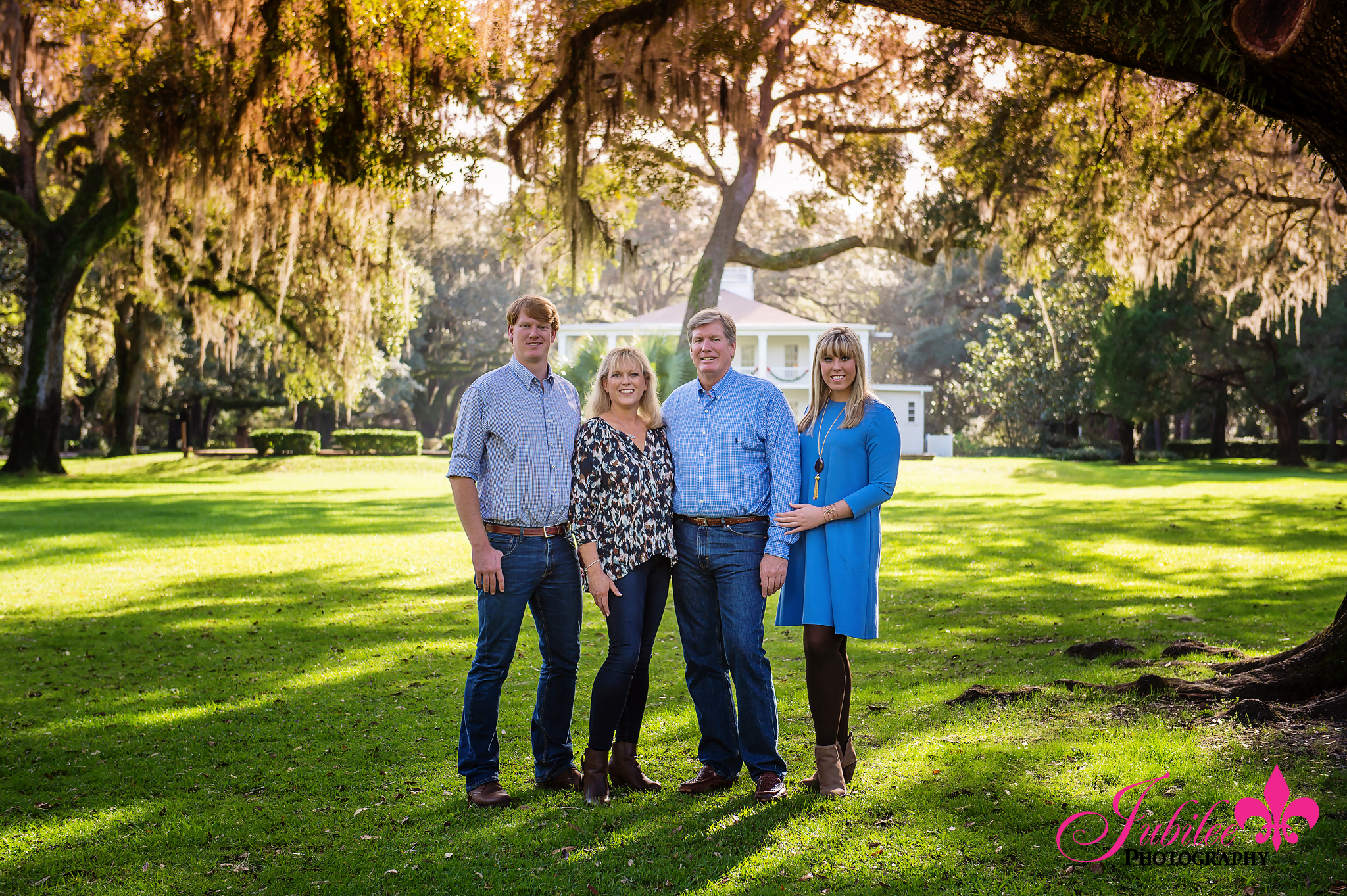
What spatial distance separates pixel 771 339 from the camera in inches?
1730

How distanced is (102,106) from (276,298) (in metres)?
9.94

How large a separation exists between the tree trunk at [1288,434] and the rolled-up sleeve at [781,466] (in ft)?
119

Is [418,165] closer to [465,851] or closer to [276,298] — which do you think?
[465,851]

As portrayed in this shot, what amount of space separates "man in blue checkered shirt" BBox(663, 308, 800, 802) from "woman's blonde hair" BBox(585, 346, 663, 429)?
0.12 m

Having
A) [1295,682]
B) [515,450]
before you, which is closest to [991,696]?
[1295,682]

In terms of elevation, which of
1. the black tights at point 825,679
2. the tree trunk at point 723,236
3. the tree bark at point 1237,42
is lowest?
the black tights at point 825,679

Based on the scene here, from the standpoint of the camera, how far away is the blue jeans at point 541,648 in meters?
4.16

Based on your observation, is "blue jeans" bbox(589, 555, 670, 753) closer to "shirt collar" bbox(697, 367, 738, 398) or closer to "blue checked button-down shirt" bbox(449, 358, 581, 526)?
"blue checked button-down shirt" bbox(449, 358, 581, 526)

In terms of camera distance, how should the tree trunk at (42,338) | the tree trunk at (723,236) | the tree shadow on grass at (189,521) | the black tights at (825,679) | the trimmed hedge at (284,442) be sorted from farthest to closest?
the trimmed hedge at (284,442), the tree trunk at (42,338), the tree trunk at (723,236), the tree shadow on grass at (189,521), the black tights at (825,679)

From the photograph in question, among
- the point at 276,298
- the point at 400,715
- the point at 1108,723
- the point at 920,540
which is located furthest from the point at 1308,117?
the point at 276,298

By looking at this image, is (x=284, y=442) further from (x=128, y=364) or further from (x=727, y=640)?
(x=727, y=640)

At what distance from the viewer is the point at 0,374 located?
118ft

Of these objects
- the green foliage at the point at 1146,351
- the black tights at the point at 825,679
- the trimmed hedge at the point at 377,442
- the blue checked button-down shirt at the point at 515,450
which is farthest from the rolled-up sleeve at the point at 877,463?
the trimmed hedge at the point at 377,442

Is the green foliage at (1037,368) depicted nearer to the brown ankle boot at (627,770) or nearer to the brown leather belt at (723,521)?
the brown leather belt at (723,521)
